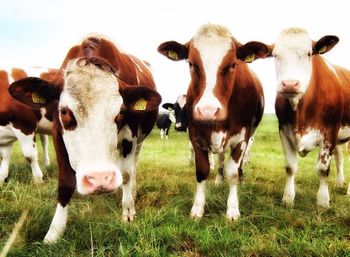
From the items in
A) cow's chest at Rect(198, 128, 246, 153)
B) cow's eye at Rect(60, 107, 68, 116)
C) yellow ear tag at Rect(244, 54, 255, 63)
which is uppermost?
yellow ear tag at Rect(244, 54, 255, 63)

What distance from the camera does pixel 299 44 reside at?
5.43 metres

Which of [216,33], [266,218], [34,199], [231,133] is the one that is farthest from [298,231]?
[34,199]

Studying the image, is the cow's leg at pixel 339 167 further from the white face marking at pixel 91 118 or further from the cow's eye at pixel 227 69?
the white face marking at pixel 91 118

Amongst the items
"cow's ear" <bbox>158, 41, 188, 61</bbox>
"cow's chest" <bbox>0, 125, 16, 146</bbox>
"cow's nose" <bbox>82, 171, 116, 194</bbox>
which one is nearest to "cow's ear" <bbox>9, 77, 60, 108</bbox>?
"cow's nose" <bbox>82, 171, 116, 194</bbox>

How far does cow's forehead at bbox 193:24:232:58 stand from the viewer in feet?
15.9

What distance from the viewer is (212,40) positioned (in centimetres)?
490

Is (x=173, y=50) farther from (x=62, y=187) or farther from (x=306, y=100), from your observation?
(x=62, y=187)

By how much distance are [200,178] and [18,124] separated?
3.89 metres

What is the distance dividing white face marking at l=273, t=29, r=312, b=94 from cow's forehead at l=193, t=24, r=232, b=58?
32.6 inches

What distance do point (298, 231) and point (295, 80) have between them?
182 centimetres

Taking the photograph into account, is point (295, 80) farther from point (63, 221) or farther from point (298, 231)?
point (63, 221)

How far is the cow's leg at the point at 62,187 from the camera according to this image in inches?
164

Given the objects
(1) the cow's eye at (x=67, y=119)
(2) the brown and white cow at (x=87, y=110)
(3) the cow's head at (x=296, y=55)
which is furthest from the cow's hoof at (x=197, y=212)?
(1) the cow's eye at (x=67, y=119)

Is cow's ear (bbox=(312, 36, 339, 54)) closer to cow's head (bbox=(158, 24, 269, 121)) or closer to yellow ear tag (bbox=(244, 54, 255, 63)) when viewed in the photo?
cow's head (bbox=(158, 24, 269, 121))
